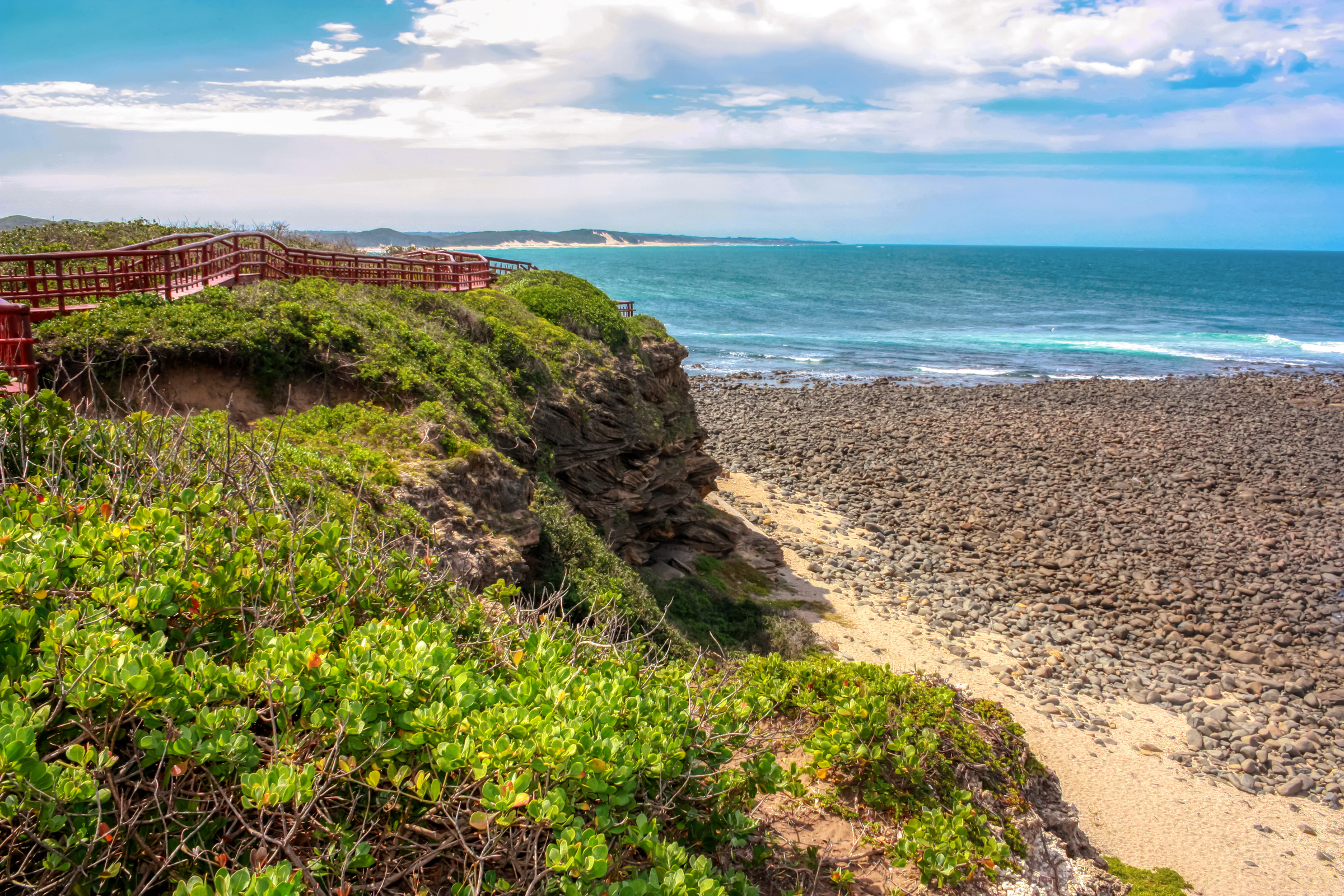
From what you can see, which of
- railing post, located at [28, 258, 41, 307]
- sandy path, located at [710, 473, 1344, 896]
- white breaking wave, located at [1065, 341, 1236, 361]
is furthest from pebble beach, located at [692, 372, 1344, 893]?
white breaking wave, located at [1065, 341, 1236, 361]

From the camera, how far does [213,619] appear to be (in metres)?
3.94

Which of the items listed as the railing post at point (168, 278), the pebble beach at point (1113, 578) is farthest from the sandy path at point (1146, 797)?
the railing post at point (168, 278)

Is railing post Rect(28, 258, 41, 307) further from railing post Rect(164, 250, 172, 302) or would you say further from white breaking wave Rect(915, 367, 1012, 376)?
white breaking wave Rect(915, 367, 1012, 376)

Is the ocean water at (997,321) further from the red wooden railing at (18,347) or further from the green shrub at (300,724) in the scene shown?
the green shrub at (300,724)

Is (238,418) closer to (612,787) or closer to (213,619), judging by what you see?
(213,619)

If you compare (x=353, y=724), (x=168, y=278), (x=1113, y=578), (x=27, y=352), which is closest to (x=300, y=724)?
(x=353, y=724)

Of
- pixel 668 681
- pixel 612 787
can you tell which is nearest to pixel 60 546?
Answer: pixel 612 787

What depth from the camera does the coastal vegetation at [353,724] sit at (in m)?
2.95

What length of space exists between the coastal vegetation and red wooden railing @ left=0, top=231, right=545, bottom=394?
1984 mm

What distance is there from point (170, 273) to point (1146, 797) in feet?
57.2

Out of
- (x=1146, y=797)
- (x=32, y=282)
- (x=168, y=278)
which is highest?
(x=168, y=278)

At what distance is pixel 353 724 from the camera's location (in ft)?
10.6

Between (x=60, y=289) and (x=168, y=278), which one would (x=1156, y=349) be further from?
(x=60, y=289)

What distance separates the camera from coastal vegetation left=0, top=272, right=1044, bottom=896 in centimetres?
295
